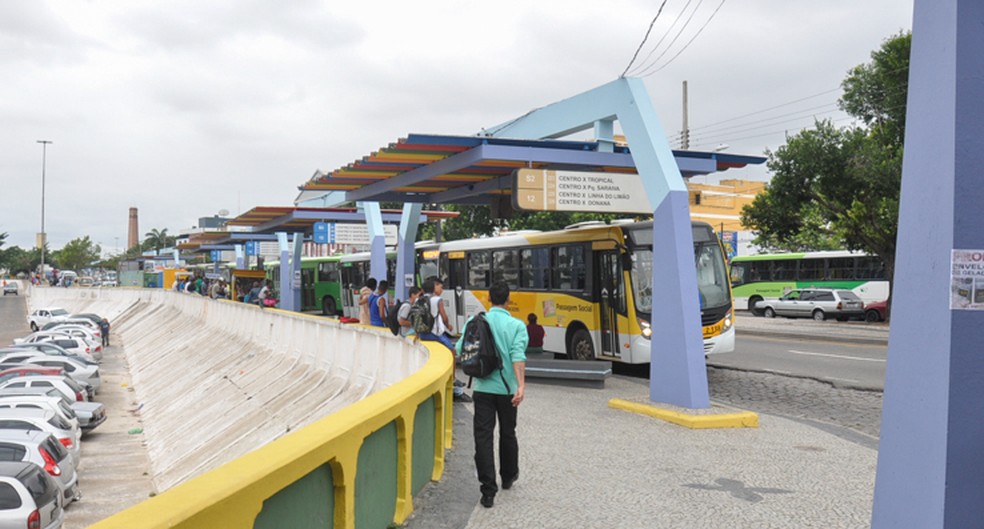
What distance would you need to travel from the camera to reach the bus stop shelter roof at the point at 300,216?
100 feet

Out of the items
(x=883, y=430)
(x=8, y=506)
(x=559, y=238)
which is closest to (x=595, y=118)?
(x=559, y=238)

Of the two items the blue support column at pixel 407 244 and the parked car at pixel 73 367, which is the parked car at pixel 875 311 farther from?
the parked car at pixel 73 367

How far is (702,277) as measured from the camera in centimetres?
1628

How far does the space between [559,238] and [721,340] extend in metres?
3.91

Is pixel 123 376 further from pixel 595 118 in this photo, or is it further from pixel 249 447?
pixel 595 118

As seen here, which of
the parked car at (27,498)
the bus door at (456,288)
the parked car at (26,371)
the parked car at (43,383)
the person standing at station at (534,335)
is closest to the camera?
the parked car at (27,498)

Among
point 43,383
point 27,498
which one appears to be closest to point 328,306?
point 43,383

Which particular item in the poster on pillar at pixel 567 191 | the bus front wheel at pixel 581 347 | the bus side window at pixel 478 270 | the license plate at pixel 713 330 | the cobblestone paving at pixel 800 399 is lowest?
the cobblestone paving at pixel 800 399

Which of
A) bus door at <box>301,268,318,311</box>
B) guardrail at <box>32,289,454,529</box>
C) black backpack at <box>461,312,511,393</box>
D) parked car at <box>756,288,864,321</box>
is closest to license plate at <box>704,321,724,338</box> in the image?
guardrail at <box>32,289,454,529</box>

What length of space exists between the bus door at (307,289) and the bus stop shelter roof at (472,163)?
23.5m

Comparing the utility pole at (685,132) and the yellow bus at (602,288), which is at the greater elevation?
the utility pole at (685,132)

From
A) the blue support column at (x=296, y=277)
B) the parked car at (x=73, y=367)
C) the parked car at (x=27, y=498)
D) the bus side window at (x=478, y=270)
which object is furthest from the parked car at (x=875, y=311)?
the parked car at (x=27, y=498)

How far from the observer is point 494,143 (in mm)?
13867

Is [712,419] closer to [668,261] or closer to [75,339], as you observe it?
[668,261]
